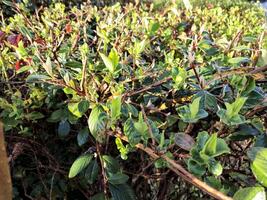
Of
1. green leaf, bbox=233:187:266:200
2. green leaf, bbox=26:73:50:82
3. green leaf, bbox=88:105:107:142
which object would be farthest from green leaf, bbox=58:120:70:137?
green leaf, bbox=233:187:266:200

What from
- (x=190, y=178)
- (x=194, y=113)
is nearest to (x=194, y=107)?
(x=194, y=113)

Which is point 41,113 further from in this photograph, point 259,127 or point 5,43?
point 259,127

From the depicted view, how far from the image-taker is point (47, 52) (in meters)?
1.64

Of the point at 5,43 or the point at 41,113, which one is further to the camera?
the point at 5,43

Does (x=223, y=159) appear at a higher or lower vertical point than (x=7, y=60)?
lower

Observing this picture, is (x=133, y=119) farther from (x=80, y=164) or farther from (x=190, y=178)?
(x=190, y=178)

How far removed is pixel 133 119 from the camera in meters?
1.28

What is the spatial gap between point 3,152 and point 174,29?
1542 millimetres

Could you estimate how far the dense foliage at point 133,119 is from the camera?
1.06 metres

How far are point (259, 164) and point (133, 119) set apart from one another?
0.48 metres

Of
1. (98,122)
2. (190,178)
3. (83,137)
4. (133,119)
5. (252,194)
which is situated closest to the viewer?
(252,194)

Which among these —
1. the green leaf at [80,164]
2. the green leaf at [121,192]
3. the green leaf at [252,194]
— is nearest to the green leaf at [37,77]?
the green leaf at [80,164]

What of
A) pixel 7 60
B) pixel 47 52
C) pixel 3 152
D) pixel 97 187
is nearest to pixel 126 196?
pixel 97 187

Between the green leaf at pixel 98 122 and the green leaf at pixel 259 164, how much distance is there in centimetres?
41
